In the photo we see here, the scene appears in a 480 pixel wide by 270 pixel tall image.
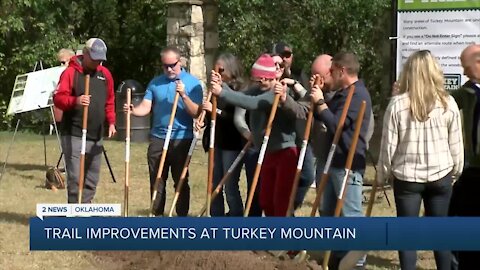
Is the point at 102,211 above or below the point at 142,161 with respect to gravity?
above

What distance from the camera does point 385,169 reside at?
19.8 ft

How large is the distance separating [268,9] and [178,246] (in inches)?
699

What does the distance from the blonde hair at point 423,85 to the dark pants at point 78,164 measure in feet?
11.3

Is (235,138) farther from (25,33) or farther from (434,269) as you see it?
(25,33)

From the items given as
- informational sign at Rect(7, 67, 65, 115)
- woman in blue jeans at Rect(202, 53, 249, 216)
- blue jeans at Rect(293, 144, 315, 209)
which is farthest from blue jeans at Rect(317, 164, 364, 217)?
informational sign at Rect(7, 67, 65, 115)

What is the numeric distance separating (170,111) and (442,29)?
2.69m

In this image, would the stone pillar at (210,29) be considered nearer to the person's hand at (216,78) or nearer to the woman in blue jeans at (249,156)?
the woman in blue jeans at (249,156)

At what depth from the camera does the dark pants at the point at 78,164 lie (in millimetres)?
8297

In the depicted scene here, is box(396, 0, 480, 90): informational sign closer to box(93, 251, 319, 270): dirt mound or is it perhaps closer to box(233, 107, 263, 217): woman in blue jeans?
box(233, 107, 263, 217): woman in blue jeans

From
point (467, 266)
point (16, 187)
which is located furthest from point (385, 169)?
point (16, 187)

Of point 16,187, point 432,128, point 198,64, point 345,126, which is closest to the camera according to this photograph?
point 432,128

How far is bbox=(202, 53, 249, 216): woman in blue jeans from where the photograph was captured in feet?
26.2

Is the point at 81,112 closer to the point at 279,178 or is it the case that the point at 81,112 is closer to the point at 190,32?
the point at 279,178

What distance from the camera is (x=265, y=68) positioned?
7250 millimetres
